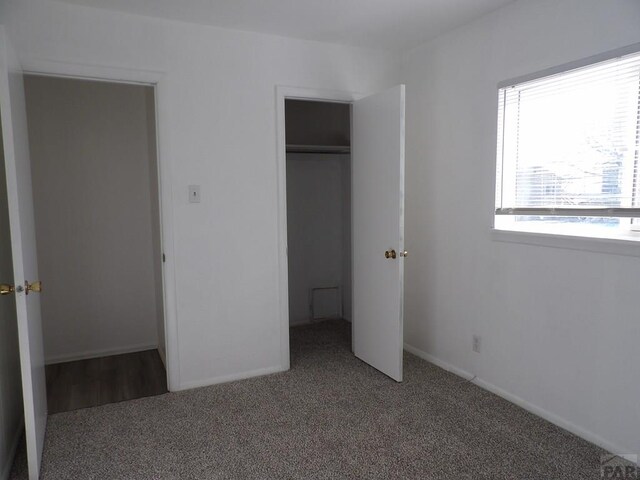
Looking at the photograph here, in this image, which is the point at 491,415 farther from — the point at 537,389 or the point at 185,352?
the point at 185,352

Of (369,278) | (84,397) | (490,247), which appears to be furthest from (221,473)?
(490,247)

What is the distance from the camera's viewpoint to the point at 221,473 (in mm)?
2088

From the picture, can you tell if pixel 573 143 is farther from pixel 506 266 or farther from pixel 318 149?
pixel 318 149

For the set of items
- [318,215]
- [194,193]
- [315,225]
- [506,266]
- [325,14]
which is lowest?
[506,266]

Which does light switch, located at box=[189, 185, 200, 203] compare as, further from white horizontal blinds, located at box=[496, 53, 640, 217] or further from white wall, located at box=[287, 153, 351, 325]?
white horizontal blinds, located at box=[496, 53, 640, 217]

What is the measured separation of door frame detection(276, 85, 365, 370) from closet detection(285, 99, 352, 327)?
106cm

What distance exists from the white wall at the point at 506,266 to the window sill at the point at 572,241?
0.04 m

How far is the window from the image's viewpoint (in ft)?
7.02

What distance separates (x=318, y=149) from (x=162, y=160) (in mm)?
1766

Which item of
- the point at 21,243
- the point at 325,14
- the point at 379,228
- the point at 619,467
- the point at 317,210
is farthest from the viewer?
the point at 317,210

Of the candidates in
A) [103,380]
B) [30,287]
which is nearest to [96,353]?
[103,380]

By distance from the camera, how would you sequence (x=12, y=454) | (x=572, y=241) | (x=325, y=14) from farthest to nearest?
(x=325, y=14) < (x=572, y=241) < (x=12, y=454)

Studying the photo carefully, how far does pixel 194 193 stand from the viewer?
2949 millimetres

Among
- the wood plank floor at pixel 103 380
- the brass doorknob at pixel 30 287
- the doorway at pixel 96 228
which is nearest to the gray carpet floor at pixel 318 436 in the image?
the wood plank floor at pixel 103 380
